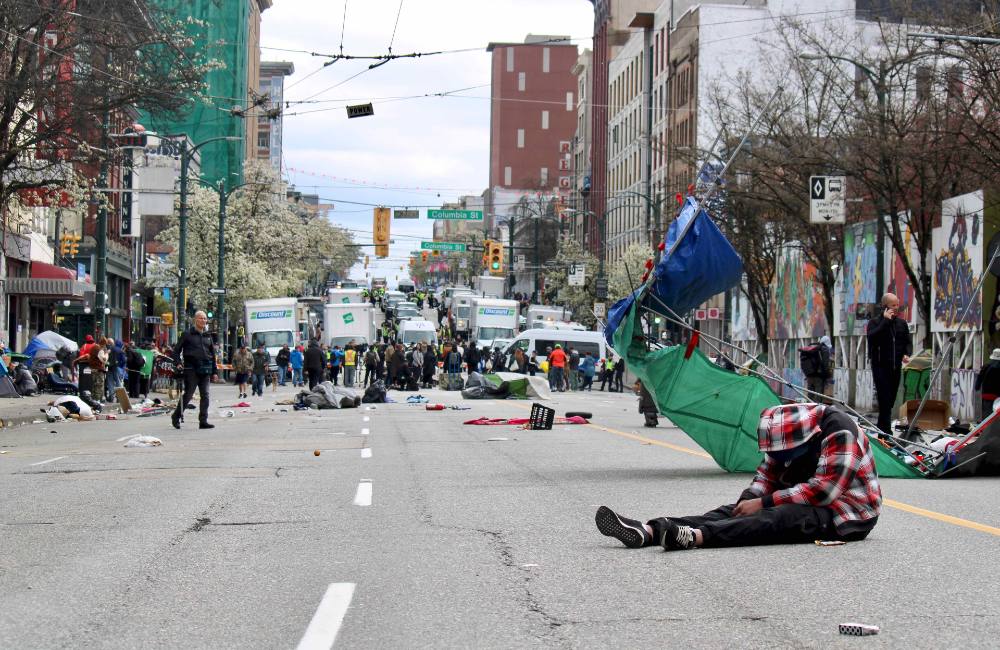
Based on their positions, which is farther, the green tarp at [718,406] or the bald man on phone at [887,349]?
the bald man on phone at [887,349]

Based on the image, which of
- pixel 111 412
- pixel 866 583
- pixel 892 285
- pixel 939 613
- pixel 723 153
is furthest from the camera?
pixel 723 153

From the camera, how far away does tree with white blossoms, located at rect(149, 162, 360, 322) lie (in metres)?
77.2

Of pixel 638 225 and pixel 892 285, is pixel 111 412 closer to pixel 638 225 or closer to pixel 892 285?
pixel 892 285

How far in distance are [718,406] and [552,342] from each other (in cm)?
4663

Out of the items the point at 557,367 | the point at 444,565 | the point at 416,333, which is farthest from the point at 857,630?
the point at 416,333

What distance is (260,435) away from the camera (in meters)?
23.4

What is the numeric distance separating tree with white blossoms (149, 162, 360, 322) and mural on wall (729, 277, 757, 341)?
79.1 ft

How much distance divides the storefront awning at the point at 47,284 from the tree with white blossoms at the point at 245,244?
19886 mm

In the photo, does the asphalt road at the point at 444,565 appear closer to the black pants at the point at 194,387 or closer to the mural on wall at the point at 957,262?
the black pants at the point at 194,387

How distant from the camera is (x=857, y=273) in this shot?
42.5 metres

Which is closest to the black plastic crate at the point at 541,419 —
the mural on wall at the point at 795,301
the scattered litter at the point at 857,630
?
the scattered litter at the point at 857,630

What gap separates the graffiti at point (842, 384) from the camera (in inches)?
1610

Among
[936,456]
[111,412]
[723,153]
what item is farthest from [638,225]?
[936,456]

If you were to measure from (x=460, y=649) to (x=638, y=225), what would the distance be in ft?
295
